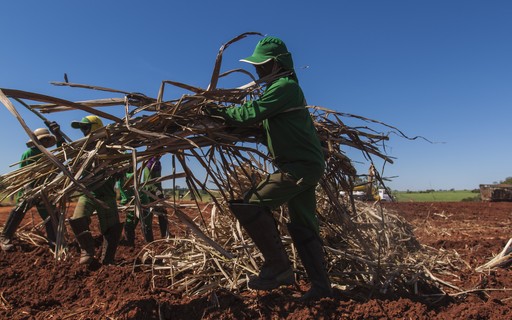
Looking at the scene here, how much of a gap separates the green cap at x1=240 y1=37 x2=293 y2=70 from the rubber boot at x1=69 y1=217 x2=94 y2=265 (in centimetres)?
202

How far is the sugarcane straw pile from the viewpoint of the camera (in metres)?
2.52

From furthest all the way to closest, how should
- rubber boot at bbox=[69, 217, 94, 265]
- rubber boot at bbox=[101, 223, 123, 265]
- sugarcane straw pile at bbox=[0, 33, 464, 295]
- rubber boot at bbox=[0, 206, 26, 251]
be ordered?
rubber boot at bbox=[0, 206, 26, 251] < rubber boot at bbox=[101, 223, 123, 265] < rubber boot at bbox=[69, 217, 94, 265] < sugarcane straw pile at bbox=[0, 33, 464, 295]

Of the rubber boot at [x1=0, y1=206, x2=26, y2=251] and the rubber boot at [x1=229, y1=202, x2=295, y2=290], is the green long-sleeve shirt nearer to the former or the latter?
the rubber boot at [x1=229, y1=202, x2=295, y2=290]

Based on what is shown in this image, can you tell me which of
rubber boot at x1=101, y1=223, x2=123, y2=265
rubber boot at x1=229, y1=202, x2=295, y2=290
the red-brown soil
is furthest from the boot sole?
rubber boot at x1=101, y1=223, x2=123, y2=265

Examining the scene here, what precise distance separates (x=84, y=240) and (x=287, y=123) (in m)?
2.19

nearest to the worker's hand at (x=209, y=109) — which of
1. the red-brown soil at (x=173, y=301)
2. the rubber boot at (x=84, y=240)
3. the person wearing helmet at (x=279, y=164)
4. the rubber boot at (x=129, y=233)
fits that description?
the person wearing helmet at (x=279, y=164)

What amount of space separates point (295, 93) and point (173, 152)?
85 cm

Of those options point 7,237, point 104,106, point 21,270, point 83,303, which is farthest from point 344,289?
point 7,237

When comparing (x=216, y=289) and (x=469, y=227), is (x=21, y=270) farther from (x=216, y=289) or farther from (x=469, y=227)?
(x=469, y=227)

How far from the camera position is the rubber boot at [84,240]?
3.66m

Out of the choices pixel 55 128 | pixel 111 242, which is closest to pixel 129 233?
pixel 111 242

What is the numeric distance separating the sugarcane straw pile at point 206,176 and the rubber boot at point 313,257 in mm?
399

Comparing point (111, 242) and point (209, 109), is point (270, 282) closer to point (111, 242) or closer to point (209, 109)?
point (209, 109)

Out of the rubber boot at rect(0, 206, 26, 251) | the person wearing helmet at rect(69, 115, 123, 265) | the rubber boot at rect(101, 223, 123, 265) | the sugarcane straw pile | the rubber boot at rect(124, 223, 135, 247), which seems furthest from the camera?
the rubber boot at rect(124, 223, 135, 247)
